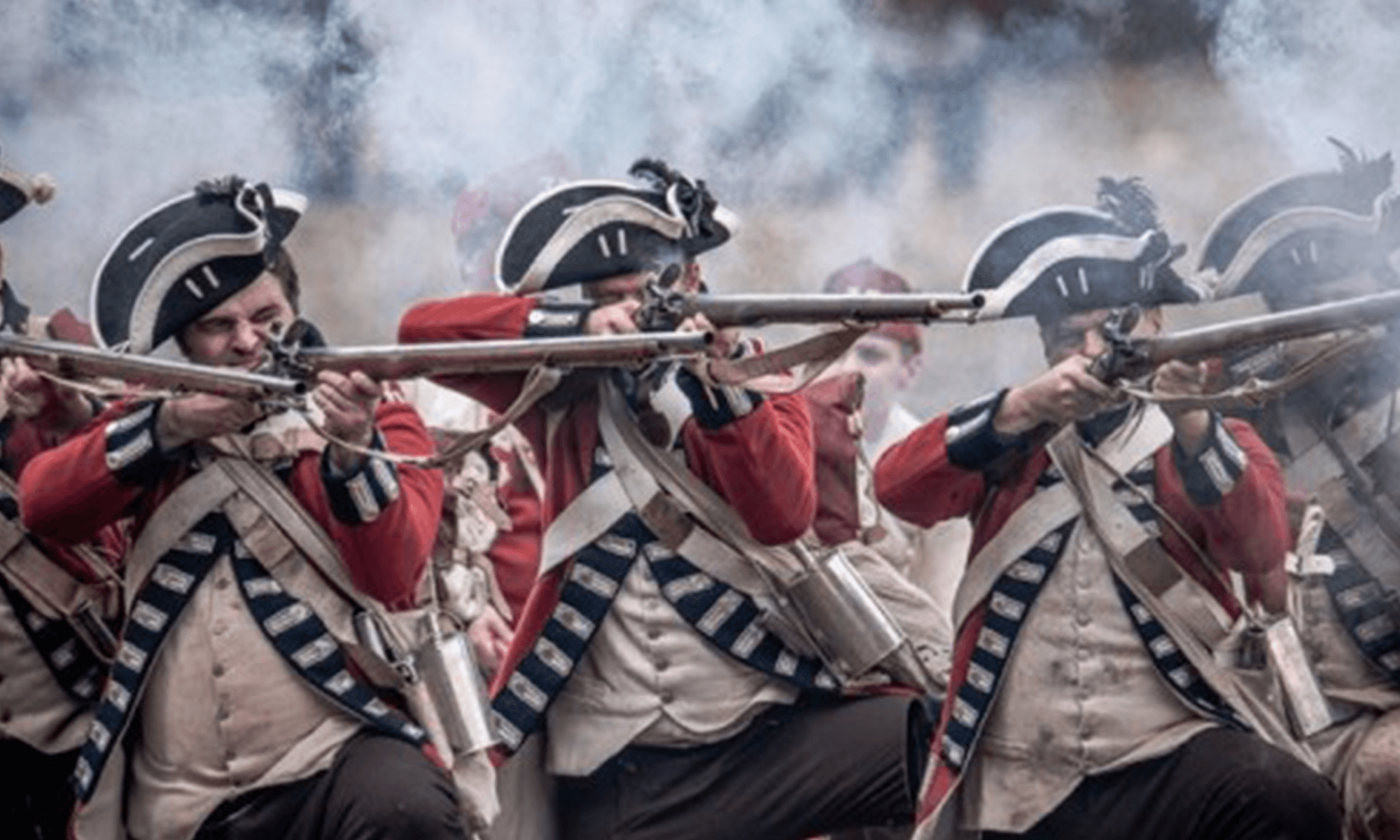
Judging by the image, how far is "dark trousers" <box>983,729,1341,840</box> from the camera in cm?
704

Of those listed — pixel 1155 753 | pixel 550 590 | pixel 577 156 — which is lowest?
pixel 1155 753

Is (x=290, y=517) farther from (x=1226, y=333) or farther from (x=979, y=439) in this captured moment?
(x=1226, y=333)

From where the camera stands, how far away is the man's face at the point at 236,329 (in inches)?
291

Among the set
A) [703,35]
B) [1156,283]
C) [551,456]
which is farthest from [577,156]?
[1156,283]

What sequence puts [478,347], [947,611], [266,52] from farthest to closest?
[947,611], [266,52], [478,347]

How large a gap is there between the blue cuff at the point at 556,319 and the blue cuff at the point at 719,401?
0.24 m

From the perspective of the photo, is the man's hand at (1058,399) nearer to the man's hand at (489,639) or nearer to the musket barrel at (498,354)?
the musket barrel at (498,354)

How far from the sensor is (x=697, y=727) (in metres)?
7.46

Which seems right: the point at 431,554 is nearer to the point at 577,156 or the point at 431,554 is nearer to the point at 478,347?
the point at 478,347

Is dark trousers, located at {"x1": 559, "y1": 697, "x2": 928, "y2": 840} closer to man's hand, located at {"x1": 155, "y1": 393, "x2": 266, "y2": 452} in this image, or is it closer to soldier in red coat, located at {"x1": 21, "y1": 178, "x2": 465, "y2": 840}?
soldier in red coat, located at {"x1": 21, "y1": 178, "x2": 465, "y2": 840}

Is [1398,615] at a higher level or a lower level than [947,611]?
lower

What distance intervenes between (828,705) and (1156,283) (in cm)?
113

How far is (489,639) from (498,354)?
1735mm

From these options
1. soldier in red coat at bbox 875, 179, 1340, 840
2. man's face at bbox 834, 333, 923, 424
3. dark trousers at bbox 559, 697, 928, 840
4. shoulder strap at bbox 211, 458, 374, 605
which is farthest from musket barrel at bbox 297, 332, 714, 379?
man's face at bbox 834, 333, 923, 424
